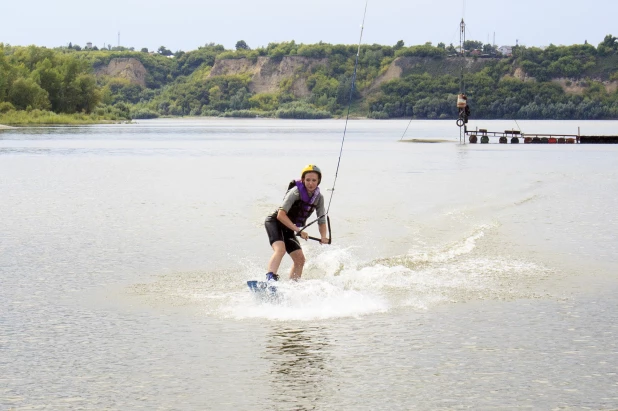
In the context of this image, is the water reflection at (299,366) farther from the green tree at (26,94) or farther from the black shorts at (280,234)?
the green tree at (26,94)

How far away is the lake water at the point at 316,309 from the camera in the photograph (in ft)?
29.6

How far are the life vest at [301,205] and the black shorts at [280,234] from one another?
157mm

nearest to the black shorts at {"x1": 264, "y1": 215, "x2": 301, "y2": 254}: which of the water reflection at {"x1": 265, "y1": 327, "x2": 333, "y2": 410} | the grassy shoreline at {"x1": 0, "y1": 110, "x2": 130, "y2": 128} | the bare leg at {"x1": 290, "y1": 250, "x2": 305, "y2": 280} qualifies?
the bare leg at {"x1": 290, "y1": 250, "x2": 305, "y2": 280}

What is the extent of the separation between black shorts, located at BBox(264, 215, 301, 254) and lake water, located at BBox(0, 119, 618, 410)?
0.48 metres

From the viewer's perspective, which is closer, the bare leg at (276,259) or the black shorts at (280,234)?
the bare leg at (276,259)

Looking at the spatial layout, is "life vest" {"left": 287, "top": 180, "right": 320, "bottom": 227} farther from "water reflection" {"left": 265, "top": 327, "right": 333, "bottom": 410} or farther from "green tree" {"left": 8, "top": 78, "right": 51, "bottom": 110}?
"green tree" {"left": 8, "top": 78, "right": 51, "bottom": 110}

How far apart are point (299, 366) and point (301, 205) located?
3.24 m

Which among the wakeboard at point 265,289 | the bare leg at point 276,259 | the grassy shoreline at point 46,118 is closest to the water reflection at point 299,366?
the wakeboard at point 265,289

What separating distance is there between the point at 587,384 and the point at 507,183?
28.8 meters

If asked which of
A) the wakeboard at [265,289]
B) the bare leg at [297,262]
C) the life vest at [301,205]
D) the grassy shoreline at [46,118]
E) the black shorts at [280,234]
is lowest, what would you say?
the grassy shoreline at [46,118]

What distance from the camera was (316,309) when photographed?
12406 millimetres

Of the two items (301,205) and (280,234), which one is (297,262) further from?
(301,205)

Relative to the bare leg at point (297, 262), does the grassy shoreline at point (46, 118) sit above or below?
below

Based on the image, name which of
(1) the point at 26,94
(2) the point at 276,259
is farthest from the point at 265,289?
(1) the point at 26,94
